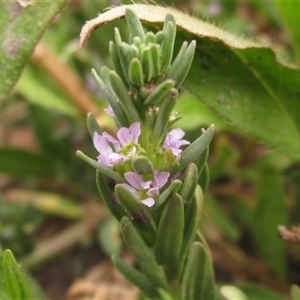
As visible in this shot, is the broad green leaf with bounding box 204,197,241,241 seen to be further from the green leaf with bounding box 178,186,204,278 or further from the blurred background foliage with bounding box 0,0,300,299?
the green leaf with bounding box 178,186,204,278

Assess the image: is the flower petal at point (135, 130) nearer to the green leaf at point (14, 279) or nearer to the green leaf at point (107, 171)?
the green leaf at point (107, 171)

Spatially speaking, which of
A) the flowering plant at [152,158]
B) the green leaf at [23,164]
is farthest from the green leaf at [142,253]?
the green leaf at [23,164]

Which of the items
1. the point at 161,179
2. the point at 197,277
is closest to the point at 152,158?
the point at 161,179

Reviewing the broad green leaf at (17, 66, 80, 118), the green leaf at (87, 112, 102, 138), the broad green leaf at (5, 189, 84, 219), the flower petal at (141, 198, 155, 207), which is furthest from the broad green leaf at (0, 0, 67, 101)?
the broad green leaf at (5, 189, 84, 219)

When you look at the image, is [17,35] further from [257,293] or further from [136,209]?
[257,293]

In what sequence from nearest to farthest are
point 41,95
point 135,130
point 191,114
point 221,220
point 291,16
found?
point 135,130 < point 291,16 < point 191,114 < point 221,220 < point 41,95

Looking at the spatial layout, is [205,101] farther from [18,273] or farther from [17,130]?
[17,130]

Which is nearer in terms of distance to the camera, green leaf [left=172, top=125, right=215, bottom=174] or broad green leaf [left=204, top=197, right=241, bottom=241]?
green leaf [left=172, top=125, right=215, bottom=174]
